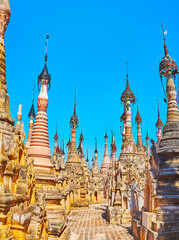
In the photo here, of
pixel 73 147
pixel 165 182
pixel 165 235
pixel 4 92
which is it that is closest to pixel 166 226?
pixel 165 235

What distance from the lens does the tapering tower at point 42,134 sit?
38.9 ft

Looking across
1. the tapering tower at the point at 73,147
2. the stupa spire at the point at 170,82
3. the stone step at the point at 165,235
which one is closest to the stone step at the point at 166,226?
the stone step at the point at 165,235

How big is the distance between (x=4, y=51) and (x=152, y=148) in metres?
7.58

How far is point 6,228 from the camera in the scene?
468 cm

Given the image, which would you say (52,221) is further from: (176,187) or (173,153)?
(173,153)

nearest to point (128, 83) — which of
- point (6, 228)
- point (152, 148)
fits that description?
point (152, 148)

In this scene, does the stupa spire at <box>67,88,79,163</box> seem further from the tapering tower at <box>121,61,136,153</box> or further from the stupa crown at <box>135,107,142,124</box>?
the stupa crown at <box>135,107,142,124</box>

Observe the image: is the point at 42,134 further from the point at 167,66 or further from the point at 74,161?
the point at 74,161

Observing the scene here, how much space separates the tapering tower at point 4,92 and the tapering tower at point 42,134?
5709 mm

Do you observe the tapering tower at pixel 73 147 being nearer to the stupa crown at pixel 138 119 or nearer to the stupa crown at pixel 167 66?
the stupa crown at pixel 138 119

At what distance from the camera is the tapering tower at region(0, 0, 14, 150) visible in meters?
6.01

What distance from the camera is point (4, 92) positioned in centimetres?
658

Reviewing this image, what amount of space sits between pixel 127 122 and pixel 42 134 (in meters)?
12.1

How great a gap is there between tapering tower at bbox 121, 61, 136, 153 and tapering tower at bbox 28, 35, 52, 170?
33.3 feet
